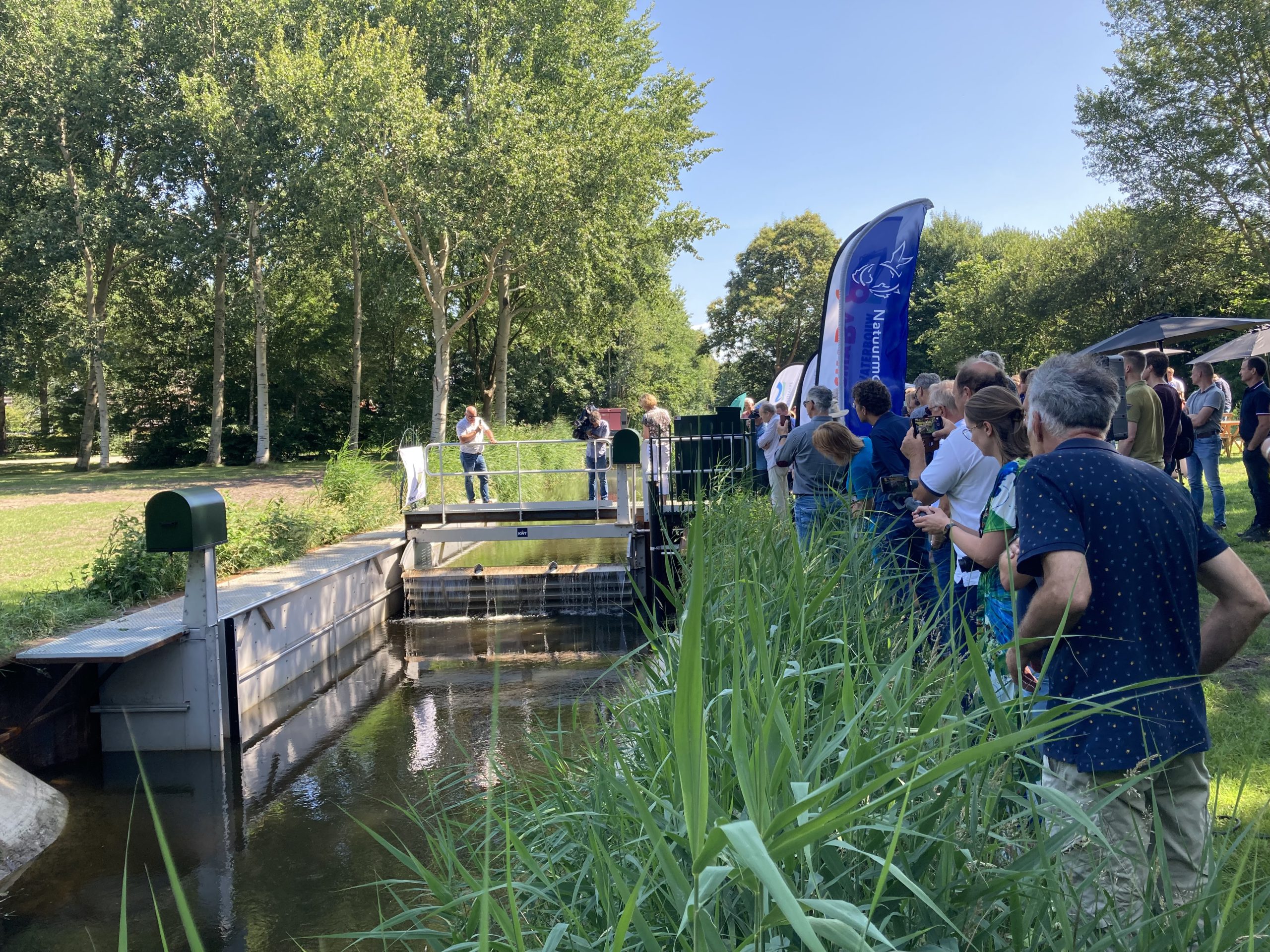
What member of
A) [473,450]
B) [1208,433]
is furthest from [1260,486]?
[473,450]

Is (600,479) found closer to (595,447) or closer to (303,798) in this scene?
(595,447)

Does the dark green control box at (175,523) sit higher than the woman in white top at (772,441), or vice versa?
the woman in white top at (772,441)

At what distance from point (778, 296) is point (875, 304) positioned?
42159 mm

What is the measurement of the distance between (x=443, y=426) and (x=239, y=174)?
10.7m

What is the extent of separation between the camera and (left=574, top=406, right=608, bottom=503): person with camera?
15.1 metres

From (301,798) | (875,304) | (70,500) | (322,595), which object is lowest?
(301,798)

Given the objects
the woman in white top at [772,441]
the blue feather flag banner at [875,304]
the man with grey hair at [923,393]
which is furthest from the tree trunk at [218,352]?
the man with grey hair at [923,393]

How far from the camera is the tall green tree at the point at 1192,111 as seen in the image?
2477cm

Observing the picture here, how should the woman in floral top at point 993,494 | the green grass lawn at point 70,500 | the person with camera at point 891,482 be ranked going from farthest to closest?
1. the green grass lawn at point 70,500
2. the person with camera at point 891,482
3. the woman in floral top at point 993,494

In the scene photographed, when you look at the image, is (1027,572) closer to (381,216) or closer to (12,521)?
(12,521)

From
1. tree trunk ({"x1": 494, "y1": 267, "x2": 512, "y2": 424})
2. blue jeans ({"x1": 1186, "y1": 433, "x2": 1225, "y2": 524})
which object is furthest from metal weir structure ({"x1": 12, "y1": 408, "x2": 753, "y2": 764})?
tree trunk ({"x1": 494, "y1": 267, "x2": 512, "y2": 424})

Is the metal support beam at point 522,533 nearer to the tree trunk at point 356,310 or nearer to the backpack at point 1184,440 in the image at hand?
the backpack at point 1184,440

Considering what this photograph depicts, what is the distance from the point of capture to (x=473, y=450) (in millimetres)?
15836

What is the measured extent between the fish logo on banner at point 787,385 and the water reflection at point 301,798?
6.19m
